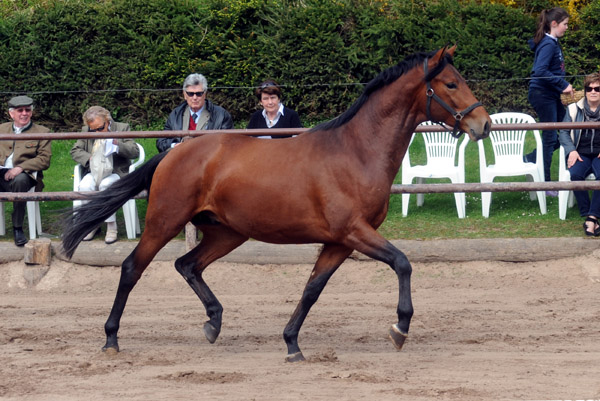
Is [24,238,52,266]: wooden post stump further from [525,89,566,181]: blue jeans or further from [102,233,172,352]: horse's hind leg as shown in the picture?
[525,89,566,181]: blue jeans

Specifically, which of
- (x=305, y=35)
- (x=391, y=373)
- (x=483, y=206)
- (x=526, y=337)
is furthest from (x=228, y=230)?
(x=305, y=35)

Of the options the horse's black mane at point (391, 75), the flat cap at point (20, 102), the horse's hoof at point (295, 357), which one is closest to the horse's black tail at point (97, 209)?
the horse's black mane at point (391, 75)

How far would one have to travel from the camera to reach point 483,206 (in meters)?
9.29

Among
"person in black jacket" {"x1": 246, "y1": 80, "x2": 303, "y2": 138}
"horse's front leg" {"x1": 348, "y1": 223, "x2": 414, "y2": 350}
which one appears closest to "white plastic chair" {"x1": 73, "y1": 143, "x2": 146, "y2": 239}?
"person in black jacket" {"x1": 246, "y1": 80, "x2": 303, "y2": 138}

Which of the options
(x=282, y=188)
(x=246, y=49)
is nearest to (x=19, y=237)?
(x=282, y=188)

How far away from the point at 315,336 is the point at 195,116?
118 inches

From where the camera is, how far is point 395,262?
571 centimetres

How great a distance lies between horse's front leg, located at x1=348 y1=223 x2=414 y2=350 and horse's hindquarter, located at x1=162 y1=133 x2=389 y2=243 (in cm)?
12

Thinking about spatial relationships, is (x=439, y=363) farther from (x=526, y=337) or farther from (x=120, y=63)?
(x=120, y=63)

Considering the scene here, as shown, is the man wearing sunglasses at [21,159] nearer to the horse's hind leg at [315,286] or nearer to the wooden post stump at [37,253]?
the wooden post stump at [37,253]

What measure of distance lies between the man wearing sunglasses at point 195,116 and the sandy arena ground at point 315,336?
4.18ft

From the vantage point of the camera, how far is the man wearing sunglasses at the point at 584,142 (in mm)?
8758

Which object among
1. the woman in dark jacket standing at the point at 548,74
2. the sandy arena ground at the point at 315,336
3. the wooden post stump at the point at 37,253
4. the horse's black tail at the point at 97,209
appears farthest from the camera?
the woman in dark jacket standing at the point at 548,74

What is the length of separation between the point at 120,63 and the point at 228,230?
19.6 feet
